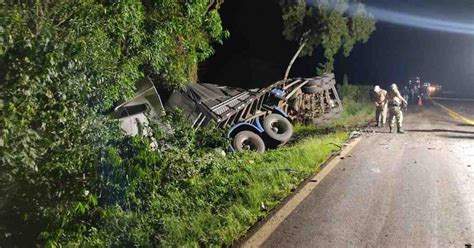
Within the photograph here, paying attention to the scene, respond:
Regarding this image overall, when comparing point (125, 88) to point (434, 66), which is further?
point (434, 66)

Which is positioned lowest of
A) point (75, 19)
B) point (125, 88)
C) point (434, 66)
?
point (434, 66)

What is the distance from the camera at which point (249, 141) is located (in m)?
14.0

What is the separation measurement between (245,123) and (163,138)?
23.2ft

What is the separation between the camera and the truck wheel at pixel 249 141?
1376cm

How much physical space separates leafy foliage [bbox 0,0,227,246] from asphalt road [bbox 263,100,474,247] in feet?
6.92

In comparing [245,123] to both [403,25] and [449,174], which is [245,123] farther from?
[403,25]

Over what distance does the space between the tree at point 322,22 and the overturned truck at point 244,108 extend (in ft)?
21.3

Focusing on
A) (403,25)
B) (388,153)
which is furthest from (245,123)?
(403,25)

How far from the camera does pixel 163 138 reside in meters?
7.70

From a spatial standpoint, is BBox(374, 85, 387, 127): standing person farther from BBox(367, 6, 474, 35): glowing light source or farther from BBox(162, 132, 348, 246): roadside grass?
BBox(367, 6, 474, 35): glowing light source

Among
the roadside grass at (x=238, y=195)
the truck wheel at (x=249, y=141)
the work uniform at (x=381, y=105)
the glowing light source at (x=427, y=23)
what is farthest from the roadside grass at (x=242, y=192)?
the glowing light source at (x=427, y=23)

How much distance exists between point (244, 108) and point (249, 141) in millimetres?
1609

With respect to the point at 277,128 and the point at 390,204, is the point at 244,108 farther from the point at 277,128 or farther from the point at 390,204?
the point at 390,204

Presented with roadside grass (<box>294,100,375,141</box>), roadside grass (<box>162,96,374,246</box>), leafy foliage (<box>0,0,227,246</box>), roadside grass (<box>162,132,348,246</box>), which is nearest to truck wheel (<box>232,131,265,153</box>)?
roadside grass (<box>162,96,374,246</box>)
